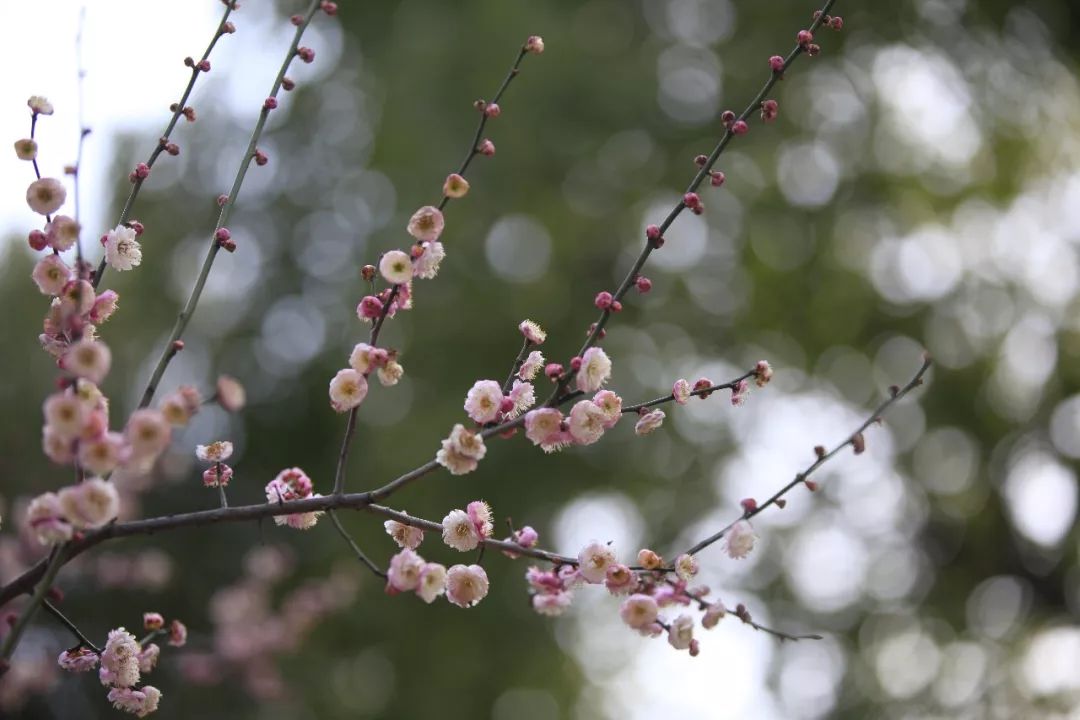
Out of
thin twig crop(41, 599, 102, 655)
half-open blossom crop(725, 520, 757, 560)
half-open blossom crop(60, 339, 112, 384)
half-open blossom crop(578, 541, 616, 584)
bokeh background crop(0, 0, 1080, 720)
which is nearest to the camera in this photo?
half-open blossom crop(60, 339, 112, 384)

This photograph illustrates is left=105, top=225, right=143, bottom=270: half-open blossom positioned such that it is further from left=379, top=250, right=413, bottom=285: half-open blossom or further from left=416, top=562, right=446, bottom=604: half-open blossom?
left=416, top=562, right=446, bottom=604: half-open blossom

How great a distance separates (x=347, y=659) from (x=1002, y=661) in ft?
11.1

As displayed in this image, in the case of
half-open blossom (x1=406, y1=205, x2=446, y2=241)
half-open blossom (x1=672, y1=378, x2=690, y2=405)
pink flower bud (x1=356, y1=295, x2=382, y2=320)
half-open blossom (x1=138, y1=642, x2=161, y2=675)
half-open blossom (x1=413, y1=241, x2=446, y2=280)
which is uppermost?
half-open blossom (x1=406, y1=205, x2=446, y2=241)

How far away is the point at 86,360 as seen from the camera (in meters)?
1.00

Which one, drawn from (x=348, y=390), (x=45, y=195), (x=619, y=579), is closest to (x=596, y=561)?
(x=619, y=579)

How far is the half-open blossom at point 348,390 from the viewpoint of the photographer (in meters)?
1.26

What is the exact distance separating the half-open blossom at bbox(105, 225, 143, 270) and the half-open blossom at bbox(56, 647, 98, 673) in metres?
0.52

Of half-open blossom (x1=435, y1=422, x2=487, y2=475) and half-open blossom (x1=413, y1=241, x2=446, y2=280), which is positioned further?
half-open blossom (x1=413, y1=241, x2=446, y2=280)

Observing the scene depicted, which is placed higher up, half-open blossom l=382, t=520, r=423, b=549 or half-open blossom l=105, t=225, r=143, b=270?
half-open blossom l=105, t=225, r=143, b=270

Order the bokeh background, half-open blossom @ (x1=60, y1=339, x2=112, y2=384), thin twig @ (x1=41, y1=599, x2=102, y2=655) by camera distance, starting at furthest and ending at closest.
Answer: the bokeh background, thin twig @ (x1=41, y1=599, x2=102, y2=655), half-open blossom @ (x1=60, y1=339, x2=112, y2=384)

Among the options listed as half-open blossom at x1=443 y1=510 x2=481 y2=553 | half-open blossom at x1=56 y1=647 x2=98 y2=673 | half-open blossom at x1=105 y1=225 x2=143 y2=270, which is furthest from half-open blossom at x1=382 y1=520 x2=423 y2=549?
half-open blossom at x1=105 y1=225 x2=143 y2=270

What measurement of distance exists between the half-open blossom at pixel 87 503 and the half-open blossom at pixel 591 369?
544 mm

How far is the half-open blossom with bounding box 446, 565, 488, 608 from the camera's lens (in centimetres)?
128

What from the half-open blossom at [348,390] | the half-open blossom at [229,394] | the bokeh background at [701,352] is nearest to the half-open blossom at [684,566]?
the half-open blossom at [348,390]
